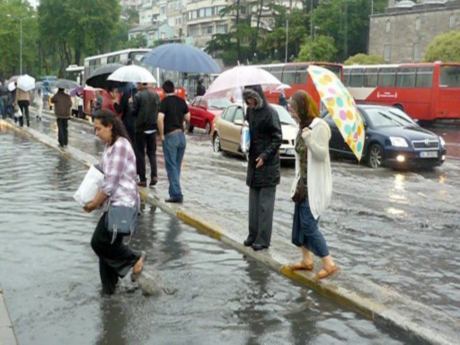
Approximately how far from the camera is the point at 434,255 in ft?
26.9

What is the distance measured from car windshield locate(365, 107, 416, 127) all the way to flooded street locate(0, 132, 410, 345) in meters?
9.93

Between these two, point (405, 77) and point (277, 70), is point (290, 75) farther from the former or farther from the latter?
point (405, 77)

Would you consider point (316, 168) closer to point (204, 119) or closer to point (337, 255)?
point (337, 255)

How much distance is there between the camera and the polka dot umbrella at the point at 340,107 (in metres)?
6.34

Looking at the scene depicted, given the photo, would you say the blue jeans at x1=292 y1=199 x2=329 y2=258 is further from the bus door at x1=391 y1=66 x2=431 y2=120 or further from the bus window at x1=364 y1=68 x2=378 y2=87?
the bus window at x1=364 y1=68 x2=378 y2=87

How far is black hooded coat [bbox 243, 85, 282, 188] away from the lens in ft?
24.4

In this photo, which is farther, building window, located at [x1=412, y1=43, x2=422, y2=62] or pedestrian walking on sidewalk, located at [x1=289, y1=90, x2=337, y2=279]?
building window, located at [x1=412, y1=43, x2=422, y2=62]

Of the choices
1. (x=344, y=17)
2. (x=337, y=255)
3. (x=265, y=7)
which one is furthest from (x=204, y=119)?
(x=265, y=7)

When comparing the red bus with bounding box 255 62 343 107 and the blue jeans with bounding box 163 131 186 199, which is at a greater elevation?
the red bus with bounding box 255 62 343 107

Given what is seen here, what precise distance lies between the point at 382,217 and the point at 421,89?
25542 millimetres

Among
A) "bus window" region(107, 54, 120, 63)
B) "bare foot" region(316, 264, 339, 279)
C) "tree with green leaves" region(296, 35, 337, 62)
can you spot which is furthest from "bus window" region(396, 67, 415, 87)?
"tree with green leaves" region(296, 35, 337, 62)

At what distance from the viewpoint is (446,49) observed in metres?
58.4

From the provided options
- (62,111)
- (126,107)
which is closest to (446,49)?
(62,111)

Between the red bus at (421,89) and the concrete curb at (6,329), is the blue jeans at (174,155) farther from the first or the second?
the red bus at (421,89)
